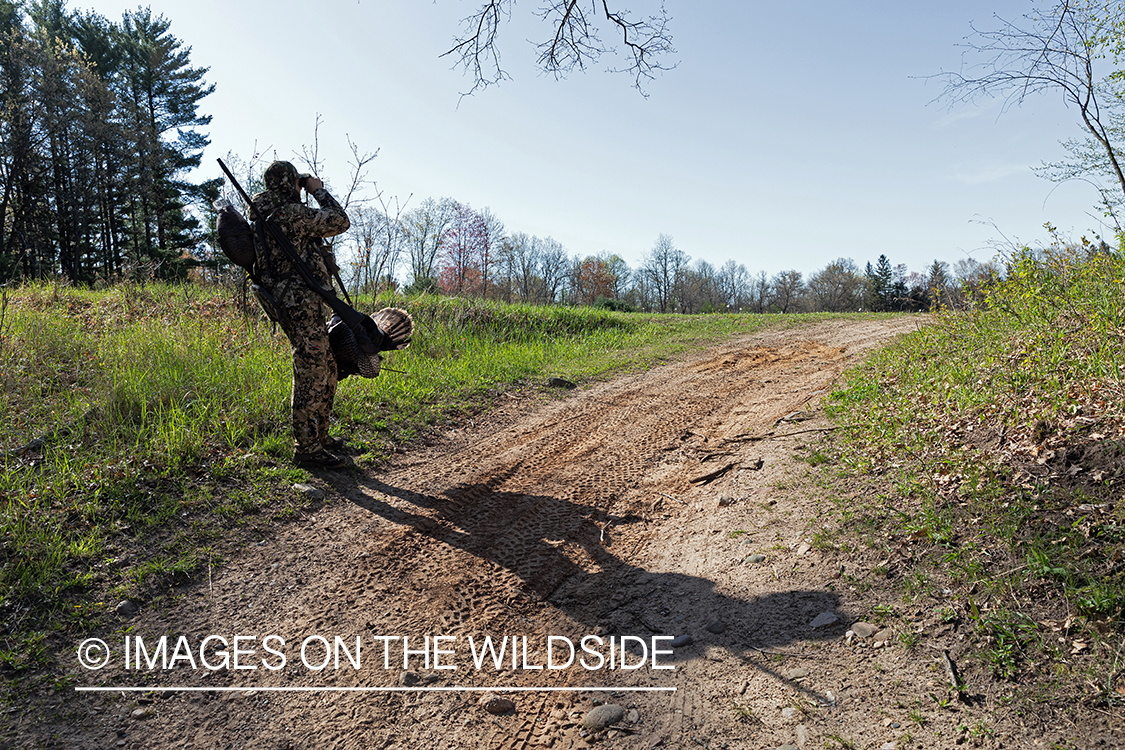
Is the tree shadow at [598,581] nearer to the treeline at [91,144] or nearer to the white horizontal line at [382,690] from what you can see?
the white horizontal line at [382,690]

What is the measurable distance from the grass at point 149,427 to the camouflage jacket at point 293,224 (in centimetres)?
156

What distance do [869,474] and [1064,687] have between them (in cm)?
203

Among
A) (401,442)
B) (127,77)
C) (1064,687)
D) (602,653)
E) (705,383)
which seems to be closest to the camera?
(1064,687)

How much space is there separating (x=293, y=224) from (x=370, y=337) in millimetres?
1135

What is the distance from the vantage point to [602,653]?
2.91 metres

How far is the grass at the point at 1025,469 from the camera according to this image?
2477 millimetres

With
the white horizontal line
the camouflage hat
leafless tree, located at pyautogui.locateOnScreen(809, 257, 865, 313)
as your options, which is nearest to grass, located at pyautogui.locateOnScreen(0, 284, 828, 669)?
the white horizontal line

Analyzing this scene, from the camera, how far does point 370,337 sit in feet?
16.4

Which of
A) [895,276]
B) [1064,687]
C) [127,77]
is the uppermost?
[127,77]

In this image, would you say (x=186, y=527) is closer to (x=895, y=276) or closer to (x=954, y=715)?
(x=954, y=715)

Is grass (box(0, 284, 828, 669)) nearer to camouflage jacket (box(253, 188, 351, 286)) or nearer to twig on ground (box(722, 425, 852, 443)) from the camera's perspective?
camouflage jacket (box(253, 188, 351, 286))

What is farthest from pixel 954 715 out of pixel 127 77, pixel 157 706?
pixel 127 77

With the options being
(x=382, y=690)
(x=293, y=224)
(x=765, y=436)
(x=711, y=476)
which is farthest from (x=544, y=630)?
(x=293, y=224)

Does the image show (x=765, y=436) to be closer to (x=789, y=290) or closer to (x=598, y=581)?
(x=598, y=581)
